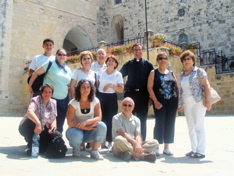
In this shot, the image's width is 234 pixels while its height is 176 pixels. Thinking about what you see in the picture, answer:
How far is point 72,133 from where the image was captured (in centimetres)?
363

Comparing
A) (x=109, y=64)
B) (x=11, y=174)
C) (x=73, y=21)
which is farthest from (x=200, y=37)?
(x=11, y=174)

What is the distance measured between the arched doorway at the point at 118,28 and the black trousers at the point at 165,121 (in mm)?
15888

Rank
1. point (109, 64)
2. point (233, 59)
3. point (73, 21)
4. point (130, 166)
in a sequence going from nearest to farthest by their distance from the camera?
point (130, 166), point (109, 64), point (233, 59), point (73, 21)

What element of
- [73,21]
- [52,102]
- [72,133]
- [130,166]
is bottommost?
[130,166]

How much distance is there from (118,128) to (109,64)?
1.21 m

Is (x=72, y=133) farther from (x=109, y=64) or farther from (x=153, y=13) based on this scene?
(x=153, y=13)

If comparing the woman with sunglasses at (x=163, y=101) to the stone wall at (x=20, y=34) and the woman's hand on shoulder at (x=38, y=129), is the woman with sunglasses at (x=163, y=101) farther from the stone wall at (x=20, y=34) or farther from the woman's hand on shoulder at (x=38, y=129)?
the stone wall at (x=20, y=34)

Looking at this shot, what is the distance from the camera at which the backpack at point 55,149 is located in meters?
3.54

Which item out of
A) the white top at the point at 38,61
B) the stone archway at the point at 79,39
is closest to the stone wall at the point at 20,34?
the stone archway at the point at 79,39

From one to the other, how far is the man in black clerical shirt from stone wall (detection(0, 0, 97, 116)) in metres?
11.2

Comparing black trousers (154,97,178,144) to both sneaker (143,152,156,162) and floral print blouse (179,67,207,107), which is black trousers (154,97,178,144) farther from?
sneaker (143,152,156,162)

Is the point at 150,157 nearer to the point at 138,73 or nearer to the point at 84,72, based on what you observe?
the point at 138,73

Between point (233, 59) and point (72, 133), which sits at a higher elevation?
point (233, 59)

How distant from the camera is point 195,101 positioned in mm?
3938
